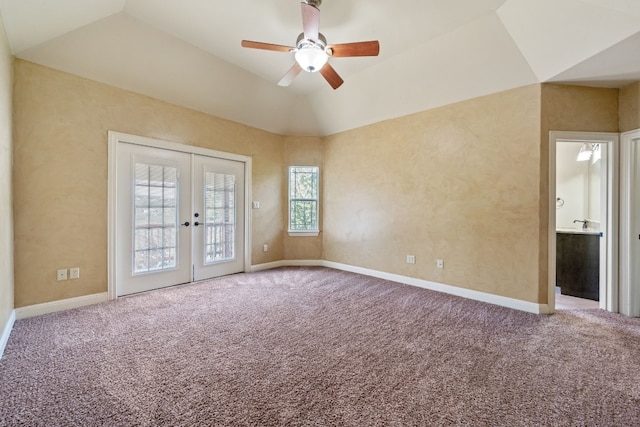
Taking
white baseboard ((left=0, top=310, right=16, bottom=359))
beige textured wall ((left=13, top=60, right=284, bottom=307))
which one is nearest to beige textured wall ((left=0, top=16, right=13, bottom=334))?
white baseboard ((left=0, top=310, right=16, bottom=359))

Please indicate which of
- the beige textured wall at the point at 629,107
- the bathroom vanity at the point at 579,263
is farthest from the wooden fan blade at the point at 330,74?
the bathroom vanity at the point at 579,263

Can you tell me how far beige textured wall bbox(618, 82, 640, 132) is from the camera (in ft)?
9.91

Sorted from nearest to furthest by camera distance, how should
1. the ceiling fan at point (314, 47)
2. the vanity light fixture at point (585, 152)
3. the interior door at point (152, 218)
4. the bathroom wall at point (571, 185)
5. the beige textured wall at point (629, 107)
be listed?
the ceiling fan at point (314, 47) → the beige textured wall at point (629, 107) → the interior door at point (152, 218) → the vanity light fixture at point (585, 152) → the bathroom wall at point (571, 185)

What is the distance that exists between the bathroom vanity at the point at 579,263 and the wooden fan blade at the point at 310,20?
438 centimetres

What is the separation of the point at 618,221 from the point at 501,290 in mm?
1525

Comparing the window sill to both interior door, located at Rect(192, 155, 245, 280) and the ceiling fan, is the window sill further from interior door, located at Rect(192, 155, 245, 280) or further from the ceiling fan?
the ceiling fan

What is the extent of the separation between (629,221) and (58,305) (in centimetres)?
659

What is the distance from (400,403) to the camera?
1.67 metres

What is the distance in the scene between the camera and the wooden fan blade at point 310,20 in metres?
2.18

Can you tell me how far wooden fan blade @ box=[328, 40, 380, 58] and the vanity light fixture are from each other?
452 centimetres

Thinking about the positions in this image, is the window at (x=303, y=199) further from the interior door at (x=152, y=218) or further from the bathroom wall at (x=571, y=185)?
the bathroom wall at (x=571, y=185)

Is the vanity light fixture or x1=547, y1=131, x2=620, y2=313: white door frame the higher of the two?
the vanity light fixture

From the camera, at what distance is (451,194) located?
3.91 meters

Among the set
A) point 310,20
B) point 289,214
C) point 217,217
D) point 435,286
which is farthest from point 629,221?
point 217,217
